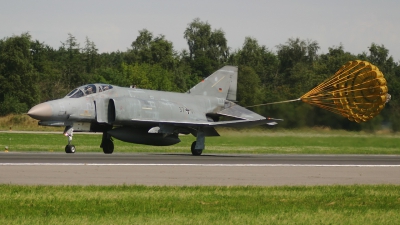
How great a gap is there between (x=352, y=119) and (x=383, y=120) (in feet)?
10.4

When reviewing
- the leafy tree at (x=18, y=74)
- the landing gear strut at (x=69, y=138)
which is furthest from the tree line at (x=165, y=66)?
the landing gear strut at (x=69, y=138)

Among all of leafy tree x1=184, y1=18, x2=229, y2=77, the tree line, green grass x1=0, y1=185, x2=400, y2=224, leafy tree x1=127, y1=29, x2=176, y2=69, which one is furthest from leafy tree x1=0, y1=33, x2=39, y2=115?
green grass x1=0, y1=185, x2=400, y2=224

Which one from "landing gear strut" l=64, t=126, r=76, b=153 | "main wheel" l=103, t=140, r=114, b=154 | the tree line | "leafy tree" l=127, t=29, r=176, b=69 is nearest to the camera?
"landing gear strut" l=64, t=126, r=76, b=153

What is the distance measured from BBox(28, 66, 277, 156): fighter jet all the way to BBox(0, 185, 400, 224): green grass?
11.2 metres

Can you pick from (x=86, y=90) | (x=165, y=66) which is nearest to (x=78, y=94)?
(x=86, y=90)

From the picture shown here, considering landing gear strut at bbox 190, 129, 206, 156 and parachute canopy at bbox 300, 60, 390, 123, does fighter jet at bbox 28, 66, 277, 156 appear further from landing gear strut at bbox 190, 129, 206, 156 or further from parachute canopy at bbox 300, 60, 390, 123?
parachute canopy at bbox 300, 60, 390, 123

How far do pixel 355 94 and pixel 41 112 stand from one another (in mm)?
11810

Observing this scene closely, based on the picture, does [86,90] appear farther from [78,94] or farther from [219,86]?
[219,86]

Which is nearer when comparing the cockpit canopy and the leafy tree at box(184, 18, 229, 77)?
the cockpit canopy

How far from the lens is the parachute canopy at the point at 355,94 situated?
2530cm

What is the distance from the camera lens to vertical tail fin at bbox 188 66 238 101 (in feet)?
93.8

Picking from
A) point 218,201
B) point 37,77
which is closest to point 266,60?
point 37,77

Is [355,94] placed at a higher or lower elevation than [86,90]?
higher

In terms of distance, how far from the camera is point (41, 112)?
22625 mm
